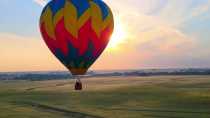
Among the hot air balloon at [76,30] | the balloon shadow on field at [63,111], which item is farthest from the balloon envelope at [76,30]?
the balloon shadow on field at [63,111]

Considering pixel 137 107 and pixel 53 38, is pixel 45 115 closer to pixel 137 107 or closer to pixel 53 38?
pixel 137 107

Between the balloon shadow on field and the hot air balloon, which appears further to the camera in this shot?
the balloon shadow on field

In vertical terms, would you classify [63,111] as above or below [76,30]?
below

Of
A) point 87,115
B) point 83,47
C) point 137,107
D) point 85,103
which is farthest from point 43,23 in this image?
point 85,103

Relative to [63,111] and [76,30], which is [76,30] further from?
[63,111]

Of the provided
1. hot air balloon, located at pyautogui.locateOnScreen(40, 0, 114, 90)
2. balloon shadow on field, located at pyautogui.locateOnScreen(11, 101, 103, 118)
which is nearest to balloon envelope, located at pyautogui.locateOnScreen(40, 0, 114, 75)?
hot air balloon, located at pyautogui.locateOnScreen(40, 0, 114, 90)

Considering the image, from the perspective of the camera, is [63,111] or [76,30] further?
[63,111]

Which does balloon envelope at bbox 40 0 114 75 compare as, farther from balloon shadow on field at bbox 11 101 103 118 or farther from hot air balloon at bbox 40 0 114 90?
balloon shadow on field at bbox 11 101 103 118

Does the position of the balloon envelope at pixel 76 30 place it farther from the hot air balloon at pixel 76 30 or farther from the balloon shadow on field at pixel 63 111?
the balloon shadow on field at pixel 63 111

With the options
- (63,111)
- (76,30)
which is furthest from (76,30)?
(63,111)
